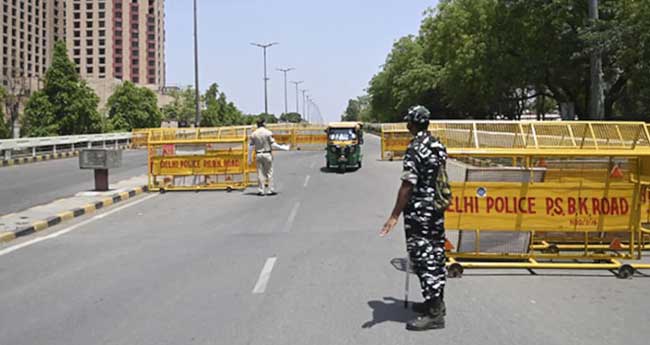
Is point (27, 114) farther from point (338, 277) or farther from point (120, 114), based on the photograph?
point (338, 277)

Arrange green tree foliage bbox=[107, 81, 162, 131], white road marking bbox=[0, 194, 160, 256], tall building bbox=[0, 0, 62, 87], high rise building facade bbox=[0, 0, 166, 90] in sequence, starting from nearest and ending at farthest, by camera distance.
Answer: white road marking bbox=[0, 194, 160, 256], green tree foliage bbox=[107, 81, 162, 131], tall building bbox=[0, 0, 62, 87], high rise building facade bbox=[0, 0, 166, 90]

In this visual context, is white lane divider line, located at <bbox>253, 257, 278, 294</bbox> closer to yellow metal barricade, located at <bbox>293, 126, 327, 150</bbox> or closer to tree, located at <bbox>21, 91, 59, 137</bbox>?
yellow metal barricade, located at <bbox>293, 126, 327, 150</bbox>

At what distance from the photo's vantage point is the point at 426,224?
6.07m

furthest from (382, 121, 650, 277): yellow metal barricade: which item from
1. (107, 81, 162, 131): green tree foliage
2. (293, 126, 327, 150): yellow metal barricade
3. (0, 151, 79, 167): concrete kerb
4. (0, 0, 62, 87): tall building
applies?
(0, 0, 62, 87): tall building

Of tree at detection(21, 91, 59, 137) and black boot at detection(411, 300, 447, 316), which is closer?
black boot at detection(411, 300, 447, 316)

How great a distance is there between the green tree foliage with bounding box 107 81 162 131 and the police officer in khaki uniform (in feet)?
179

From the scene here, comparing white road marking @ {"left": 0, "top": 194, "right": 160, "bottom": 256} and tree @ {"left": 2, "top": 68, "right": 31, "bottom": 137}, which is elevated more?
tree @ {"left": 2, "top": 68, "right": 31, "bottom": 137}

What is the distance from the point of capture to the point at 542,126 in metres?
12.2

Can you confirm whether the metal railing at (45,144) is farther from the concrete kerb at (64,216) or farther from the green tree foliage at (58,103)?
the concrete kerb at (64,216)

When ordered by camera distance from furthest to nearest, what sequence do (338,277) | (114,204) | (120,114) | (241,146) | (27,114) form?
1. (120,114)
2. (27,114)
3. (241,146)
4. (114,204)
5. (338,277)

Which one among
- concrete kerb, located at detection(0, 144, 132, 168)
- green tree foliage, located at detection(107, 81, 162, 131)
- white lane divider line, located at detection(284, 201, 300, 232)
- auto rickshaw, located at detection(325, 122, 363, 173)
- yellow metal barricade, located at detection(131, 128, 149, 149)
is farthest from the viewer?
green tree foliage, located at detection(107, 81, 162, 131)

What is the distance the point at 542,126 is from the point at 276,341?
8106mm

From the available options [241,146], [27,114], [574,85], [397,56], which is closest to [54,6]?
[397,56]

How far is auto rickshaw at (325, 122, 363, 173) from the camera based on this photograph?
26000 millimetres
